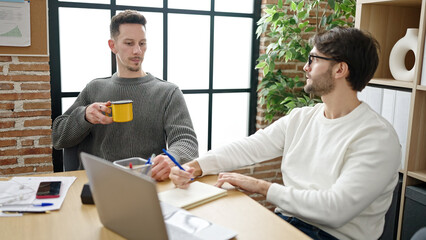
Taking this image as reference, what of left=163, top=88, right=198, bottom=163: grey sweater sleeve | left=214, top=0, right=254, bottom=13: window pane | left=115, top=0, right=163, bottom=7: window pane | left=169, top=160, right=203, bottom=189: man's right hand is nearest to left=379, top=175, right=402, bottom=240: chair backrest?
left=163, top=88, right=198, bottom=163: grey sweater sleeve

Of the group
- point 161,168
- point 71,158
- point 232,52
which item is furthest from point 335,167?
point 232,52

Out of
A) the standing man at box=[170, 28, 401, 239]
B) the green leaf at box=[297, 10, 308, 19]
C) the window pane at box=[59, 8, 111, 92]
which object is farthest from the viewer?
the green leaf at box=[297, 10, 308, 19]

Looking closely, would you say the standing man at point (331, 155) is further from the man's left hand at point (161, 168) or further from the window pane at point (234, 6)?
the window pane at point (234, 6)

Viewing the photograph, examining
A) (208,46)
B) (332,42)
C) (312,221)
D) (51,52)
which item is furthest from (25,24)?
(312,221)

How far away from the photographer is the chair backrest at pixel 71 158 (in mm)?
2092

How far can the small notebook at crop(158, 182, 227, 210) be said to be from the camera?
1341 millimetres

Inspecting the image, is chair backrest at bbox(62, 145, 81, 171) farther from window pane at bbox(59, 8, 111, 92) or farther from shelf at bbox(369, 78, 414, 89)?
shelf at bbox(369, 78, 414, 89)

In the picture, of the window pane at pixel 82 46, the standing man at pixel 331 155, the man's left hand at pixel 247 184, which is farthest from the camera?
the window pane at pixel 82 46

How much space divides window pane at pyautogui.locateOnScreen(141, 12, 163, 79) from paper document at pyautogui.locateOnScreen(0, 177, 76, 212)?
1.54 metres

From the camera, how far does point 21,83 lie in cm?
243

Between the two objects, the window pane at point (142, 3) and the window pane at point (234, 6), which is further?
the window pane at point (234, 6)

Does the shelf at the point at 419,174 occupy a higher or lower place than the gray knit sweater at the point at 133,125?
lower

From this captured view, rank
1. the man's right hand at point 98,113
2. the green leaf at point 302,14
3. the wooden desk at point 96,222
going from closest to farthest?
1. the wooden desk at point 96,222
2. the man's right hand at point 98,113
3. the green leaf at point 302,14

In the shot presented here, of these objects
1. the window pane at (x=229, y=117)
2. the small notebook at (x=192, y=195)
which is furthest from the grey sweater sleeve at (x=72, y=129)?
the window pane at (x=229, y=117)
